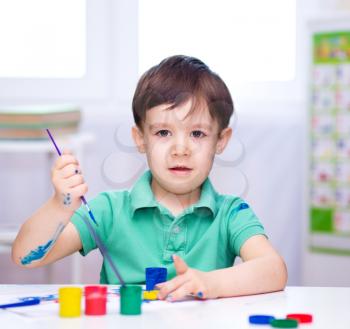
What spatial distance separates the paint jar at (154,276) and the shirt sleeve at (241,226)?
6.4 inches

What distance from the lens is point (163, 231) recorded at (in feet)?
3.85

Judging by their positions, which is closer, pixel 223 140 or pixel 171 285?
pixel 171 285

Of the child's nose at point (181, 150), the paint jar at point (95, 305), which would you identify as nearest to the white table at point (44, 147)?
the child's nose at point (181, 150)

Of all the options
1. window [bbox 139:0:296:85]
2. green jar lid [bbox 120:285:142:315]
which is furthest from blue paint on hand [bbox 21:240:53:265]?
window [bbox 139:0:296:85]

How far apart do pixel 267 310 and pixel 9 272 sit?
2321mm

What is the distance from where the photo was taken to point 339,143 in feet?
8.91

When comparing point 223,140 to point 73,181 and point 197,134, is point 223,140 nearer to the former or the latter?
point 197,134

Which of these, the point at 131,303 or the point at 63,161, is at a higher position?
the point at 63,161

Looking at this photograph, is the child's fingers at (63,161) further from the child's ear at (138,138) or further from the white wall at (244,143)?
the white wall at (244,143)

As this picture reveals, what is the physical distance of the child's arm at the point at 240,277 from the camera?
913 millimetres

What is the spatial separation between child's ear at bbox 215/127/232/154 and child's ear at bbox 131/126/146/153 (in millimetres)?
110

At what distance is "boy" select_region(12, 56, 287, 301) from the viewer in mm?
1125

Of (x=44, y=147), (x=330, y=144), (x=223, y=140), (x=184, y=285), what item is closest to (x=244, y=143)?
(x=330, y=144)

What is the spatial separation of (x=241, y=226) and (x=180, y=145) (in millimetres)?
150
